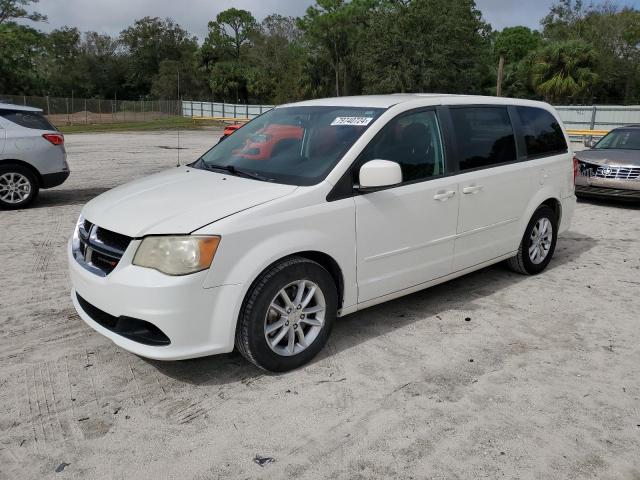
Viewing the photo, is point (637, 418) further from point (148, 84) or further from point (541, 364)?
point (148, 84)

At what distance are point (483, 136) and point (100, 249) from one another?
3224mm

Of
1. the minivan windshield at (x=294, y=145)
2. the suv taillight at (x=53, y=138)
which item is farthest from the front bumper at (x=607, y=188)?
the suv taillight at (x=53, y=138)

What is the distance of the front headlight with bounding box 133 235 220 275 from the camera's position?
316cm

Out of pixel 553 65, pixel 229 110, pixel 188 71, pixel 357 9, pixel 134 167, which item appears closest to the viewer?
pixel 134 167

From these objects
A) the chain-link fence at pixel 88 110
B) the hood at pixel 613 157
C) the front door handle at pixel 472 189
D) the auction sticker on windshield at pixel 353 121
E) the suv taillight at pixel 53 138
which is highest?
the chain-link fence at pixel 88 110

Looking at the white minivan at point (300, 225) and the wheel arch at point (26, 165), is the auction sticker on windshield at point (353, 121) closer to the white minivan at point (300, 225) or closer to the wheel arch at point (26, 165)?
the white minivan at point (300, 225)

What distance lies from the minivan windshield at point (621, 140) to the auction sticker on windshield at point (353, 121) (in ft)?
25.8

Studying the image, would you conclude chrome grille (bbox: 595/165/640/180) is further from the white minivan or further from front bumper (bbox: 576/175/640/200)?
the white minivan

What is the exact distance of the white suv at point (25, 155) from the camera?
867 cm

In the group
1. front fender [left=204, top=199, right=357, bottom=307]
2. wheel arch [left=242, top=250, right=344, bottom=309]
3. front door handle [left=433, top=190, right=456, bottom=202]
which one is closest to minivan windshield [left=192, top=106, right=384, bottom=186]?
front fender [left=204, top=199, right=357, bottom=307]

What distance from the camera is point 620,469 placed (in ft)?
9.04

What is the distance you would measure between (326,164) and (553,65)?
40015mm

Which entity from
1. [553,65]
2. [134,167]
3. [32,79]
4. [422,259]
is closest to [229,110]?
[32,79]

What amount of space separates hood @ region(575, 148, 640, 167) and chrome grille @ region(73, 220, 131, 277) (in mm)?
8593
